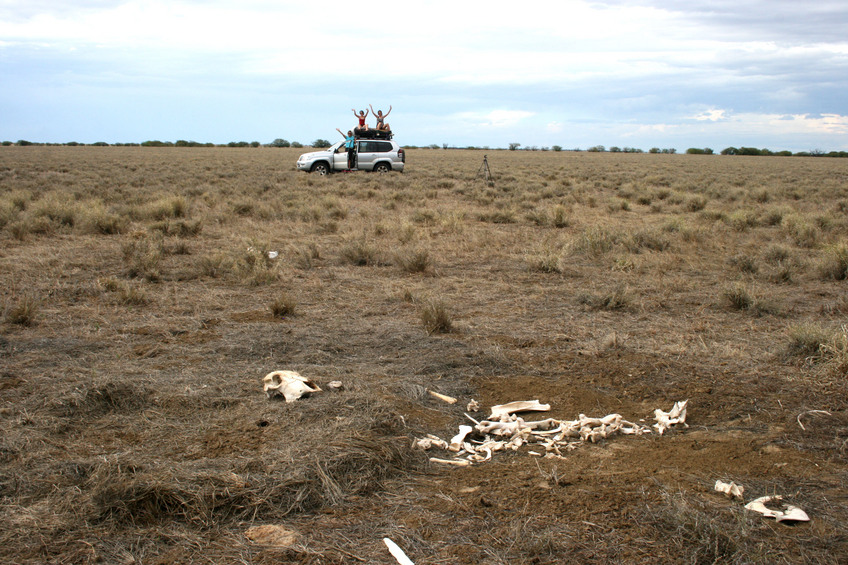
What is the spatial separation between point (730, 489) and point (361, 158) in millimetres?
26186

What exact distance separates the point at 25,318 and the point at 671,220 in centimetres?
1217

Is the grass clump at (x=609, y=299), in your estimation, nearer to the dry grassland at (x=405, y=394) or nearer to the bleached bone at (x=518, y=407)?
the dry grassland at (x=405, y=394)

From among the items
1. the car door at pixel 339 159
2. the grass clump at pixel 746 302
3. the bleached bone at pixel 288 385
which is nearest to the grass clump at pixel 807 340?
the grass clump at pixel 746 302

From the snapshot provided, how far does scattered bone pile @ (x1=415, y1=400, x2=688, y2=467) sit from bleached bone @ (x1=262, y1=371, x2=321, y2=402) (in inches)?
40.5

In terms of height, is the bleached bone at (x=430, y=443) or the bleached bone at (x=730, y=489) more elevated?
the bleached bone at (x=730, y=489)

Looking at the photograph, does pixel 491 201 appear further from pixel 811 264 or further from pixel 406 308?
pixel 406 308

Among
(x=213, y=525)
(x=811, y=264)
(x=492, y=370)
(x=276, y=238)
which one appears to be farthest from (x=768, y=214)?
(x=213, y=525)

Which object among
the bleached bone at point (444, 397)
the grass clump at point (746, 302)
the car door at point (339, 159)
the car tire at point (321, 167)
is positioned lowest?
the bleached bone at point (444, 397)

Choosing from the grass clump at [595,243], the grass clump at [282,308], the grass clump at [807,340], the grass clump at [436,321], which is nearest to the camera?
the grass clump at [807,340]

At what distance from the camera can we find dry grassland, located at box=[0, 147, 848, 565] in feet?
9.89

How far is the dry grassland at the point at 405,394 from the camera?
3016 millimetres

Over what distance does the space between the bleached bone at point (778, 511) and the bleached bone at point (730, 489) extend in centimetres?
8

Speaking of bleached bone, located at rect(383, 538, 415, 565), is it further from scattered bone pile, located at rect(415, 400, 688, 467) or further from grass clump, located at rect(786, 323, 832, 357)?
grass clump, located at rect(786, 323, 832, 357)

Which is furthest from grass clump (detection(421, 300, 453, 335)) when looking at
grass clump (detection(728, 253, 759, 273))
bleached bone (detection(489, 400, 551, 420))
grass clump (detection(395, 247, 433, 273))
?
grass clump (detection(728, 253, 759, 273))
